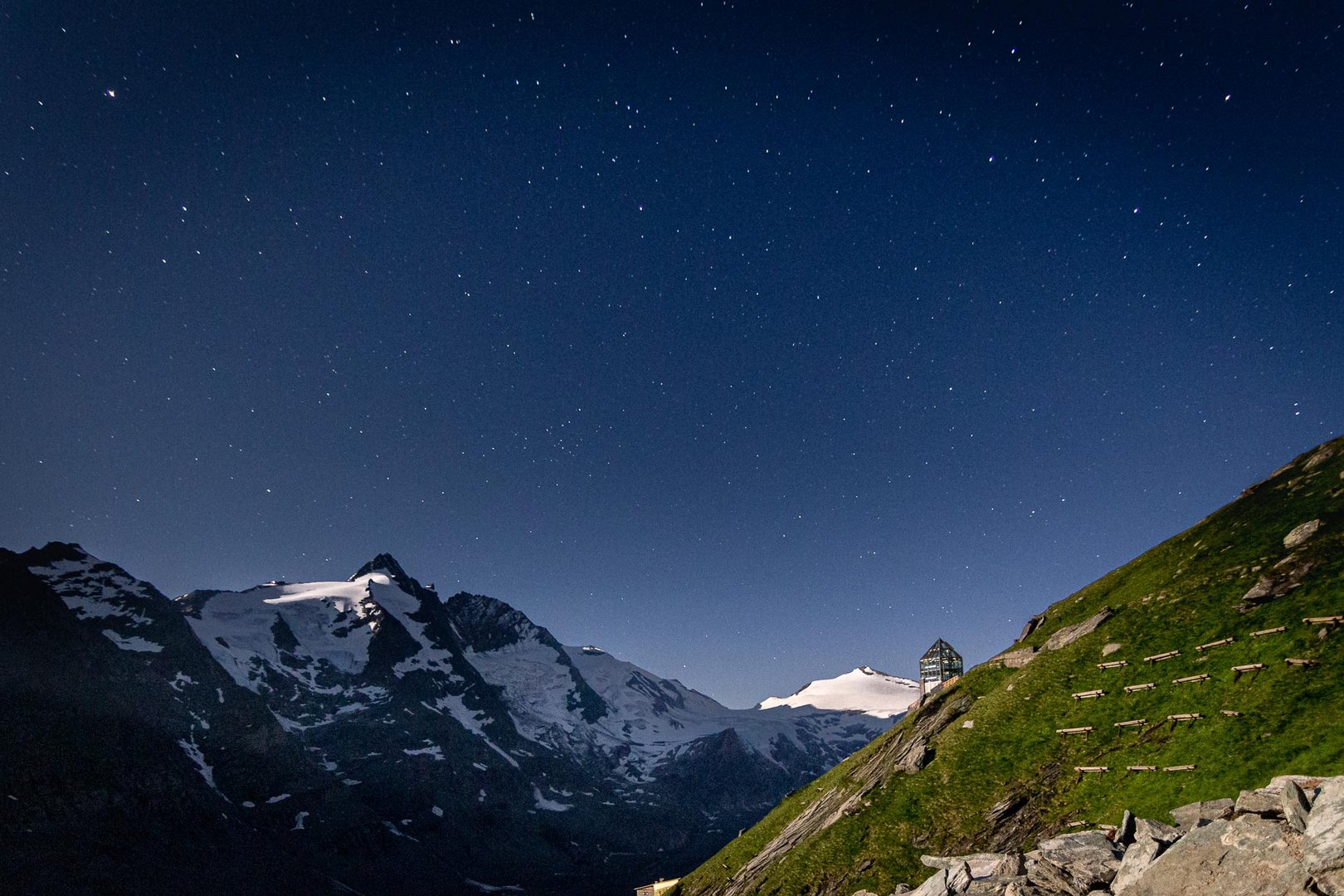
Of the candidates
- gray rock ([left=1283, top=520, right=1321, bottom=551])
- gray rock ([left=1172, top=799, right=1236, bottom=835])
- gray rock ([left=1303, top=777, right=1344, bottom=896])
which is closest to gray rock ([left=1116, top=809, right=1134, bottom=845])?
gray rock ([left=1172, top=799, right=1236, bottom=835])

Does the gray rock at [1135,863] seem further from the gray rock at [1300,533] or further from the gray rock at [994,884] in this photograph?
the gray rock at [1300,533]

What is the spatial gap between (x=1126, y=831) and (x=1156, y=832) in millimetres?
1269

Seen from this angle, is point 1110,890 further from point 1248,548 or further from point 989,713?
point 1248,548

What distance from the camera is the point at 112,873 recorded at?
183875mm

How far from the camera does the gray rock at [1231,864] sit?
13.8m

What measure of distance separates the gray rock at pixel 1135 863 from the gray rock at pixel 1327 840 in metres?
4.05

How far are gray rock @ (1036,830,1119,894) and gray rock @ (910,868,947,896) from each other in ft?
13.0

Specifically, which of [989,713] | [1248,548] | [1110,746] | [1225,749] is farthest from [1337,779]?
[1248,548]

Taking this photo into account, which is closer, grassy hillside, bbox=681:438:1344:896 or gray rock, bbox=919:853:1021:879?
gray rock, bbox=919:853:1021:879

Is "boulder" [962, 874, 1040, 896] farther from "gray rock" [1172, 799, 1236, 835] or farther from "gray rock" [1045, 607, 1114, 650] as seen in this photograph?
"gray rock" [1045, 607, 1114, 650]

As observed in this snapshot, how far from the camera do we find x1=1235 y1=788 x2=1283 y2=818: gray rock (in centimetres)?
1581

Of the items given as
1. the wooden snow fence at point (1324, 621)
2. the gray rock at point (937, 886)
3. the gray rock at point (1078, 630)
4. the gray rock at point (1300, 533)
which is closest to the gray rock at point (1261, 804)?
the gray rock at point (937, 886)

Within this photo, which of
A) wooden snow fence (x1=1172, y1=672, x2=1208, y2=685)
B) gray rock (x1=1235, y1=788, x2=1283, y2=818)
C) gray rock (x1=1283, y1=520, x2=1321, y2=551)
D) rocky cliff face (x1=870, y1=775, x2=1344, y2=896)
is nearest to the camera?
rocky cliff face (x1=870, y1=775, x2=1344, y2=896)

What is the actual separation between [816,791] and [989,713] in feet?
76.5
